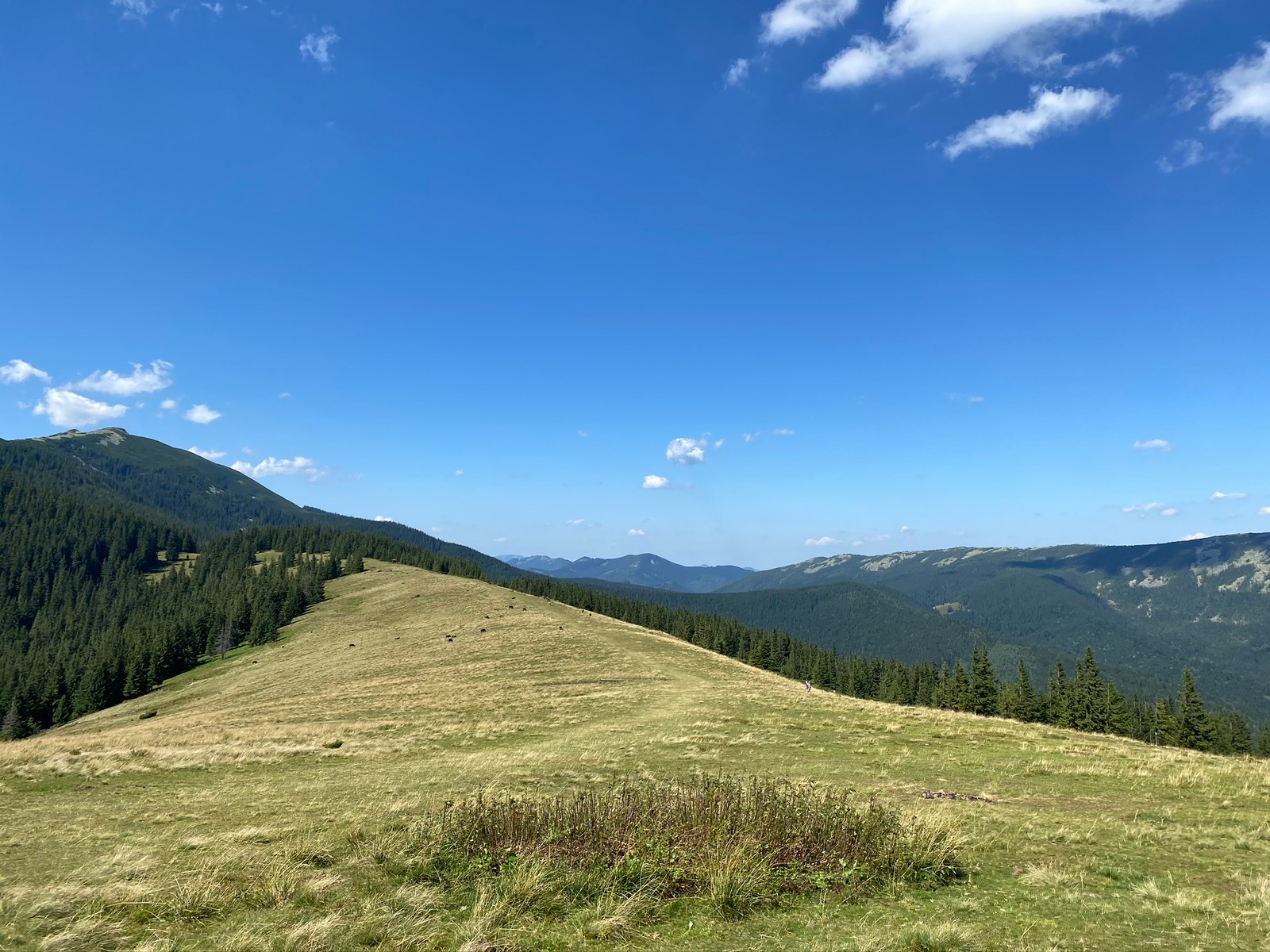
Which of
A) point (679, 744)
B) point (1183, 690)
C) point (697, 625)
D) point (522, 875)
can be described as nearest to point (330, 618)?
point (697, 625)

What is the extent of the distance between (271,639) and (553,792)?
3846 inches

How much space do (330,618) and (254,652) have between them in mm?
12930

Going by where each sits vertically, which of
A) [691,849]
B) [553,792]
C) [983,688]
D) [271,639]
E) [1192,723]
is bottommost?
[1192,723]

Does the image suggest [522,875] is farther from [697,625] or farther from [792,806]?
[697,625]

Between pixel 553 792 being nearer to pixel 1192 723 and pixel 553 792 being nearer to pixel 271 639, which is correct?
pixel 1192 723

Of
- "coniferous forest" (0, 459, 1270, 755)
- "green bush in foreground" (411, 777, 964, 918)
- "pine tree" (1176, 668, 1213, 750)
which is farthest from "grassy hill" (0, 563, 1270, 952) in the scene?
"pine tree" (1176, 668, 1213, 750)

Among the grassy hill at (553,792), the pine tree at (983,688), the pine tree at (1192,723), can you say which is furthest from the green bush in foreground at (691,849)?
the pine tree at (1192,723)

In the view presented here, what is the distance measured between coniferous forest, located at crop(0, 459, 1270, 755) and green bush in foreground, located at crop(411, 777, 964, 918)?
285ft

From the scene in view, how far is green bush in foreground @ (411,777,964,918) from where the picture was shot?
9.06m

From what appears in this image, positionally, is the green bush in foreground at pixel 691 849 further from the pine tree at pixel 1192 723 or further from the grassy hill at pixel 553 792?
the pine tree at pixel 1192 723

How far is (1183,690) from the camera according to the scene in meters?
79.1

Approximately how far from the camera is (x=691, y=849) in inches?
392

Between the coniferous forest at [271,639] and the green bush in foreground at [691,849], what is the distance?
86.9m

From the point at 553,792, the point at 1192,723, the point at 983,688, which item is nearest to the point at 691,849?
the point at 553,792
